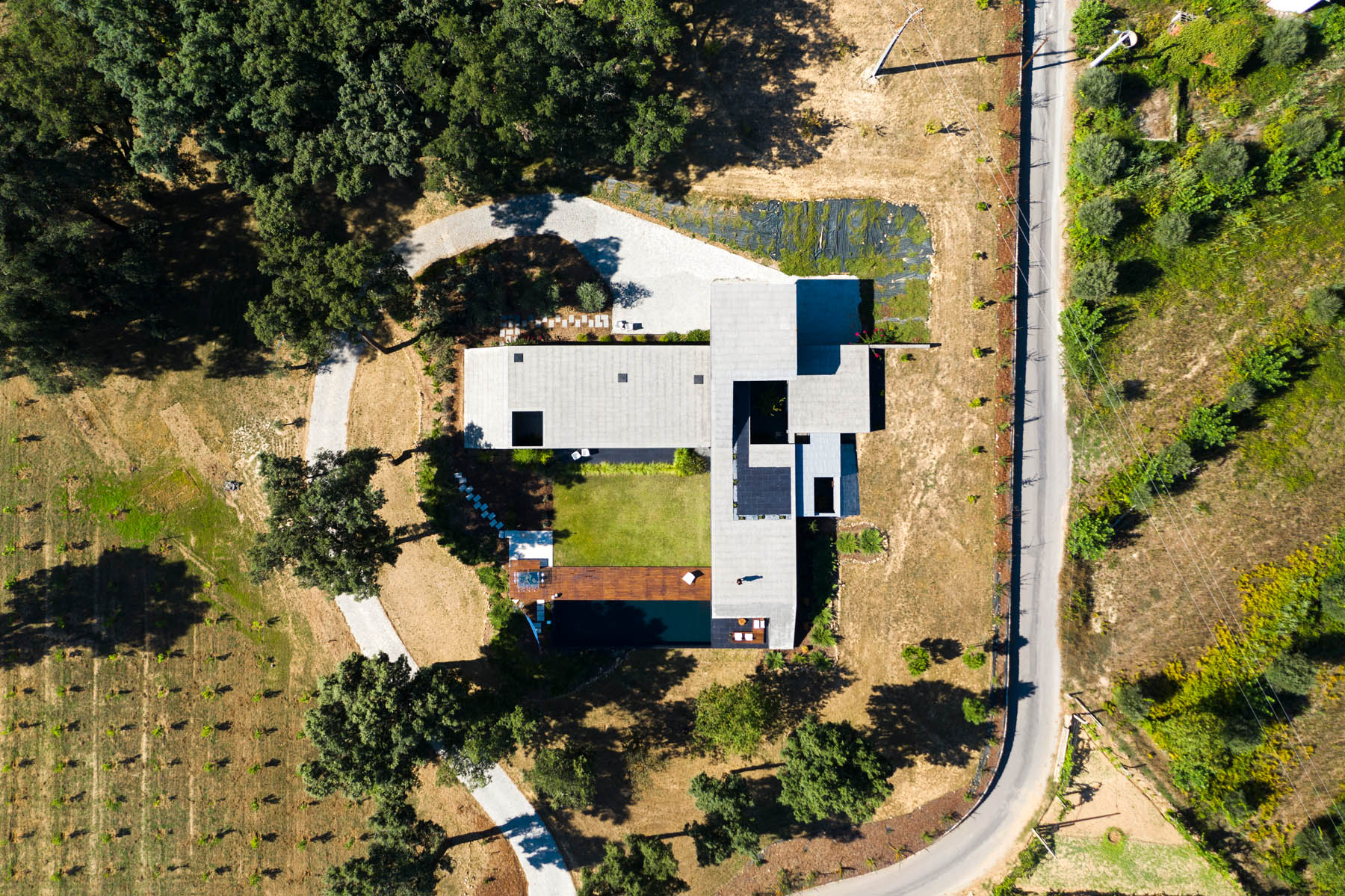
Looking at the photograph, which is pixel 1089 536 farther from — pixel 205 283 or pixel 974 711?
pixel 205 283

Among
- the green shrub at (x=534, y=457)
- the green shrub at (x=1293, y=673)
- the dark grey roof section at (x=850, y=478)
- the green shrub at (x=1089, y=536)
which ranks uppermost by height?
the green shrub at (x=534, y=457)

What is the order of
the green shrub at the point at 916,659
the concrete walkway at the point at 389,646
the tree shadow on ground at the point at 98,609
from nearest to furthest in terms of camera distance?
1. the green shrub at the point at 916,659
2. the concrete walkway at the point at 389,646
3. the tree shadow on ground at the point at 98,609

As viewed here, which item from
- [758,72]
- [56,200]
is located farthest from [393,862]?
[758,72]

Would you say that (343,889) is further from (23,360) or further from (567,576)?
(23,360)

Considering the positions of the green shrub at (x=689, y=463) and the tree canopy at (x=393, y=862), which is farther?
the green shrub at (x=689, y=463)

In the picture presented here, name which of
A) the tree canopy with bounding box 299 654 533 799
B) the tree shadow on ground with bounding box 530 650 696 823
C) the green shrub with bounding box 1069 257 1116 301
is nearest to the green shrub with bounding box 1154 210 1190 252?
the green shrub with bounding box 1069 257 1116 301

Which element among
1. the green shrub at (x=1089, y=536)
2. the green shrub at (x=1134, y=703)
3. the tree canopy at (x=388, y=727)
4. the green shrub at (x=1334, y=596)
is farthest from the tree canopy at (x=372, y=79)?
the green shrub at (x=1334, y=596)

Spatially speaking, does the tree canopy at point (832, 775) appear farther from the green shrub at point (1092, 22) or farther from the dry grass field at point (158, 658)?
the green shrub at point (1092, 22)
